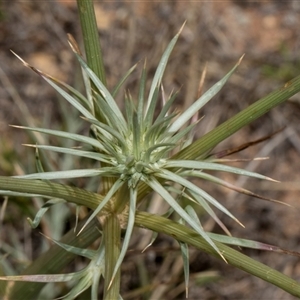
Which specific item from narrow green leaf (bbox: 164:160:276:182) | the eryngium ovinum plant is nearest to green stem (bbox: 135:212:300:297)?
the eryngium ovinum plant

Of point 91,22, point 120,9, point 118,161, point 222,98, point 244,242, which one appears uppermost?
point 120,9

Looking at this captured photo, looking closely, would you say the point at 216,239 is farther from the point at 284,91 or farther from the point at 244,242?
the point at 284,91

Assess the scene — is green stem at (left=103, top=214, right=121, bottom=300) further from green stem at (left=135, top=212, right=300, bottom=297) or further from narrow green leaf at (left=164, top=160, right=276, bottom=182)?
narrow green leaf at (left=164, top=160, right=276, bottom=182)

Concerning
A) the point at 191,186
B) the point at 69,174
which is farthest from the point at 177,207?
the point at 69,174

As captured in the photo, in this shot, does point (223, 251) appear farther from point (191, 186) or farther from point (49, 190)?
point (49, 190)

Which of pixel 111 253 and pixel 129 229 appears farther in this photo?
pixel 111 253

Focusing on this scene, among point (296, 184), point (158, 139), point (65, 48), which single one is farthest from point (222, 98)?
point (158, 139)
